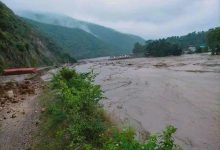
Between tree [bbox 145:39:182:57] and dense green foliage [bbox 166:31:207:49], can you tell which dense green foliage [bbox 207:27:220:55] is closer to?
tree [bbox 145:39:182:57]

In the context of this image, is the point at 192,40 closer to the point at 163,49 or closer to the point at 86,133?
the point at 163,49

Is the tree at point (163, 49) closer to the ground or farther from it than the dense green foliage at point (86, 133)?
closer to the ground

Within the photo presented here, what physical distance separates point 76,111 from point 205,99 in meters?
10.8

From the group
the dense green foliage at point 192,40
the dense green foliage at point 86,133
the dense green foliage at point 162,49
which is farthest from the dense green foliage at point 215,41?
Answer: the dense green foliage at point 86,133

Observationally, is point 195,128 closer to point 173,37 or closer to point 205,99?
point 205,99

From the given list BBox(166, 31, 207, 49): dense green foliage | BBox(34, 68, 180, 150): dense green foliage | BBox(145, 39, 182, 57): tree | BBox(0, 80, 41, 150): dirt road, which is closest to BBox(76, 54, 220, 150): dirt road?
BBox(34, 68, 180, 150): dense green foliage

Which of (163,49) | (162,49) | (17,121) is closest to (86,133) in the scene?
(17,121)

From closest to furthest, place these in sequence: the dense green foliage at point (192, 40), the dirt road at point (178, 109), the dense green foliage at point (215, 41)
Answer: the dirt road at point (178, 109)
the dense green foliage at point (215, 41)
the dense green foliage at point (192, 40)

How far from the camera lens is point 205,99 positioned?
20.4 metres

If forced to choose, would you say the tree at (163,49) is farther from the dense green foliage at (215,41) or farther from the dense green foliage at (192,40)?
the dense green foliage at (192,40)

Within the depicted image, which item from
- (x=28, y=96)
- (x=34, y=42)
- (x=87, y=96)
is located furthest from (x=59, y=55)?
(x=87, y=96)

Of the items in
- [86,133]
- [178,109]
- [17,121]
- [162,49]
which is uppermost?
[86,133]

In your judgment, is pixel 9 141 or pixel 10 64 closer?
pixel 9 141

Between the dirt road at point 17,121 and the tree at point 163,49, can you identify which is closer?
the dirt road at point 17,121
